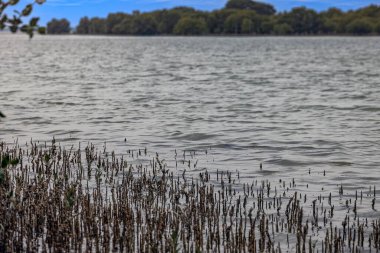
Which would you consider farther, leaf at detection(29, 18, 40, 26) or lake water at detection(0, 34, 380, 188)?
lake water at detection(0, 34, 380, 188)

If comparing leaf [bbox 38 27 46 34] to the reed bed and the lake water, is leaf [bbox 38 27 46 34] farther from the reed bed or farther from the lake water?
the lake water

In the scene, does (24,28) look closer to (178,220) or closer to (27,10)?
(27,10)

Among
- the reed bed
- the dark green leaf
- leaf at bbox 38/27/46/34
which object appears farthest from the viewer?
the reed bed

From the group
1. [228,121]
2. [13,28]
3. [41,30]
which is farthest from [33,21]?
[228,121]

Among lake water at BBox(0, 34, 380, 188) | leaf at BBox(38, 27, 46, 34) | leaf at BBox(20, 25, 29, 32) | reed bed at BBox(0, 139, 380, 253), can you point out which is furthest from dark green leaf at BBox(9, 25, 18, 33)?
lake water at BBox(0, 34, 380, 188)

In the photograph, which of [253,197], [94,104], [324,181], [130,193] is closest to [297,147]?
[324,181]

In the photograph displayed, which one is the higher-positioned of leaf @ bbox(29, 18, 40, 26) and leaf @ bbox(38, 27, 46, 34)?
leaf @ bbox(29, 18, 40, 26)

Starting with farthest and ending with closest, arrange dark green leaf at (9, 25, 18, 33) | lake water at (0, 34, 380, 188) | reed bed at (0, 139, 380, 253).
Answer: lake water at (0, 34, 380, 188) → reed bed at (0, 139, 380, 253) → dark green leaf at (9, 25, 18, 33)

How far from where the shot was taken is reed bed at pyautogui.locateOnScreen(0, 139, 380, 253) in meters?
8.77

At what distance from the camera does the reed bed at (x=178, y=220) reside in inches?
345

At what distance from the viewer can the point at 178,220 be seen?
31.6ft

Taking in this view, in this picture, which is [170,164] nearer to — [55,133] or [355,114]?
[55,133]

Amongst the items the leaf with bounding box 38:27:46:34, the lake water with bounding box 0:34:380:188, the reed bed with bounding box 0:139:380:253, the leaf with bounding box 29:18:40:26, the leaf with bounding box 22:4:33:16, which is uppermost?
the leaf with bounding box 22:4:33:16

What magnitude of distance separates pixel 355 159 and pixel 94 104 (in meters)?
16.6
